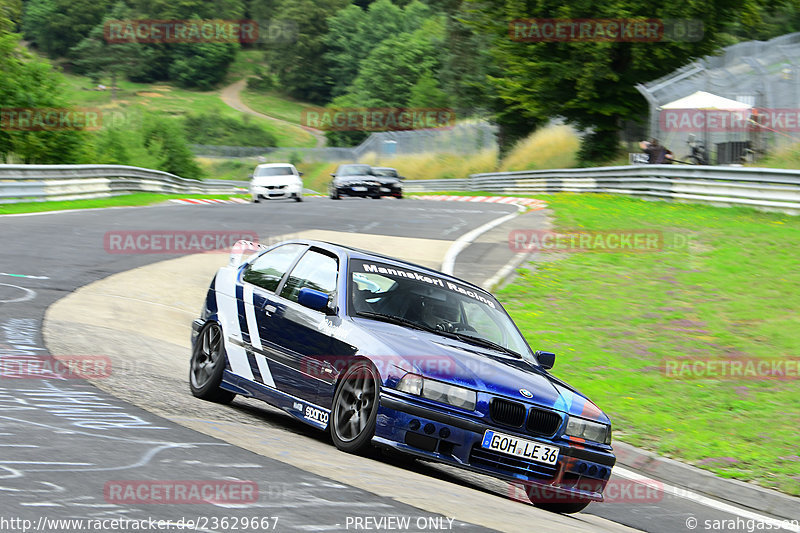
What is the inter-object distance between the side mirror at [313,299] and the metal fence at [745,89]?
927 inches

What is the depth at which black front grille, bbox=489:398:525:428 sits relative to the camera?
6328 millimetres

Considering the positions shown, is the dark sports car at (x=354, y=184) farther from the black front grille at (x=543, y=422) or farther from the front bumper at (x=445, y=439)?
the front bumper at (x=445, y=439)

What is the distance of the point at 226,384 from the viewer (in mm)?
8203

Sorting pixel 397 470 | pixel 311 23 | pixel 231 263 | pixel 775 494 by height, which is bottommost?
pixel 775 494

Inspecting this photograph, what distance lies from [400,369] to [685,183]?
22240mm

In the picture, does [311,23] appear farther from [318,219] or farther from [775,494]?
[775,494]

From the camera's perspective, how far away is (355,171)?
38.7m

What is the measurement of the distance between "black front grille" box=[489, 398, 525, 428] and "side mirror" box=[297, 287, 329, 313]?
57.8 inches

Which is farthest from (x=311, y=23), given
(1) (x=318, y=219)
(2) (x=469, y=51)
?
(1) (x=318, y=219)

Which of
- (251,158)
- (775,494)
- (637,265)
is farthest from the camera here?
(251,158)

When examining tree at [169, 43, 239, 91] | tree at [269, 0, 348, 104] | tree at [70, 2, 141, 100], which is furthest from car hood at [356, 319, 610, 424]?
tree at [269, 0, 348, 104]

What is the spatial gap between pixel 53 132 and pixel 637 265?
23527 mm

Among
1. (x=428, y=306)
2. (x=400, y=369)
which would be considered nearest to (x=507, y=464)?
(x=400, y=369)

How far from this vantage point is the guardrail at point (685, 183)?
22188 mm
